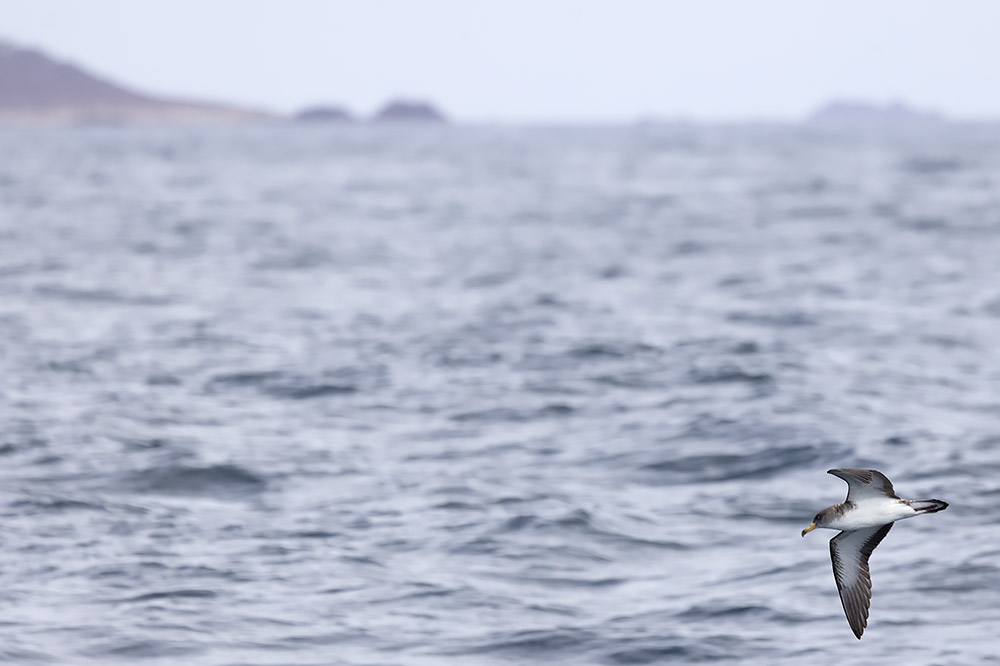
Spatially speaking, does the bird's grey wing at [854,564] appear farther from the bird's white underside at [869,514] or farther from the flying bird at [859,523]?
the bird's white underside at [869,514]

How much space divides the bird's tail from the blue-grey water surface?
2426 millimetres

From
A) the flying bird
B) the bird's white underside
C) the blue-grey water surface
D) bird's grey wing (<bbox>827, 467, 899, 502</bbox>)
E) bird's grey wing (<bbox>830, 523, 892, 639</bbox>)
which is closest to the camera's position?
bird's grey wing (<bbox>827, 467, 899, 502</bbox>)

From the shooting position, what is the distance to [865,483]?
25.9 ft

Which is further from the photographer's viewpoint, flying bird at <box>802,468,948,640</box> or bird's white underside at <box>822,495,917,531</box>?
bird's white underside at <box>822,495,917,531</box>

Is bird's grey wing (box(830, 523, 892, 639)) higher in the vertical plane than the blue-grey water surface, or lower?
higher

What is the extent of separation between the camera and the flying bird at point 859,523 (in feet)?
25.5

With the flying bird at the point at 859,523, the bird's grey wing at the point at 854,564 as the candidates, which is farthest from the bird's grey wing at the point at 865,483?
the bird's grey wing at the point at 854,564

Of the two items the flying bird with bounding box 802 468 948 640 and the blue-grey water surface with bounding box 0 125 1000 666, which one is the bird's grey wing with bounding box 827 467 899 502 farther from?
the blue-grey water surface with bounding box 0 125 1000 666

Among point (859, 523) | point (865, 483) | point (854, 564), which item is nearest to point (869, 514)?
point (859, 523)

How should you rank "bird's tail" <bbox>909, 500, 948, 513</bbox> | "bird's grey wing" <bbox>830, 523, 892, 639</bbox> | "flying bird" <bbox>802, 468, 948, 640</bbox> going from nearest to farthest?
"bird's tail" <bbox>909, 500, 948, 513</bbox> → "flying bird" <bbox>802, 468, 948, 640</bbox> → "bird's grey wing" <bbox>830, 523, 892, 639</bbox>

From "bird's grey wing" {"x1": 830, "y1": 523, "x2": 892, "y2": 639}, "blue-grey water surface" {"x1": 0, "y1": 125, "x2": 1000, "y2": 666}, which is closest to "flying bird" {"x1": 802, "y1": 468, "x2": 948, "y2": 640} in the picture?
"bird's grey wing" {"x1": 830, "y1": 523, "x2": 892, "y2": 639}

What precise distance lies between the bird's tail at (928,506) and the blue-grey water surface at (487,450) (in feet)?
7.96

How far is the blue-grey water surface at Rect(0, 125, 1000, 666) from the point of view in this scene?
10.5m

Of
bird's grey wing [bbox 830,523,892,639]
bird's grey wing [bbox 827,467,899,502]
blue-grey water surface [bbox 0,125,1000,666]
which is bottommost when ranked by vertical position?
blue-grey water surface [bbox 0,125,1000,666]
